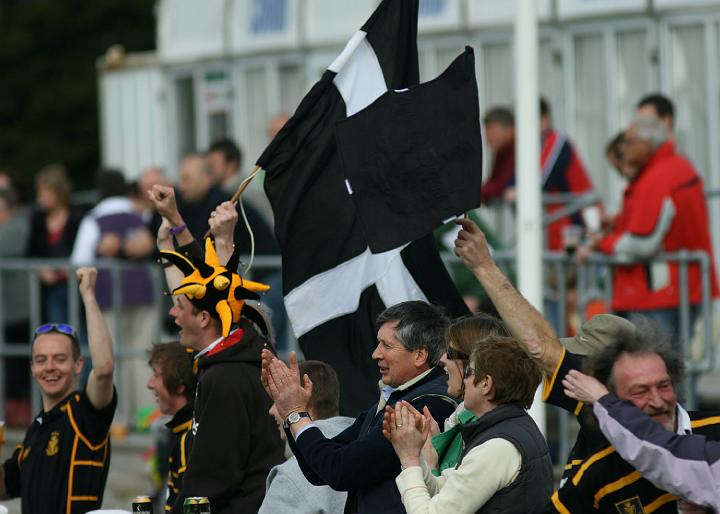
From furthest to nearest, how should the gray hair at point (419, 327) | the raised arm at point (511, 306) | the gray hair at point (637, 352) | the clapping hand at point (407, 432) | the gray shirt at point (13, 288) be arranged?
the gray shirt at point (13, 288)
the gray hair at point (419, 327)
the raised arm at point (511, 306)
the clapping hand at point (407, 432)
the gray hair at point (637, 352)

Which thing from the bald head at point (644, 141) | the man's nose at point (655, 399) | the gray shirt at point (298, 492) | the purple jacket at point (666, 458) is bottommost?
the gray shirt at point (298, 492)

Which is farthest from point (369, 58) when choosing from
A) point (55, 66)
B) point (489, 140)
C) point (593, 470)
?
point (55, 66)

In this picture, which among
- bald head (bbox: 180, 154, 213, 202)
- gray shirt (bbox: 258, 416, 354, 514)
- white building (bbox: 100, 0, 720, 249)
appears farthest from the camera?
white building (bbox: 100, 0, 720, 249)

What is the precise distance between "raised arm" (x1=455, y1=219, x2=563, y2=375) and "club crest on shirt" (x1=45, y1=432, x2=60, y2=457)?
96.1 inches

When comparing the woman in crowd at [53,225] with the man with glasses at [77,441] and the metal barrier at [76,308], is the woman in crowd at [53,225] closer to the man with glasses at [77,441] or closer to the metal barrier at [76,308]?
the metal barrier at [76,308]

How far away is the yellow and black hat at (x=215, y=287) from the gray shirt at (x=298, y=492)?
0.64 meters

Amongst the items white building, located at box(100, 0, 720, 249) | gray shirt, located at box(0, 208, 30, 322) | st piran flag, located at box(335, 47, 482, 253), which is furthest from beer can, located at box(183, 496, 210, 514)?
white building, located at box(100, 0, 720, 249)

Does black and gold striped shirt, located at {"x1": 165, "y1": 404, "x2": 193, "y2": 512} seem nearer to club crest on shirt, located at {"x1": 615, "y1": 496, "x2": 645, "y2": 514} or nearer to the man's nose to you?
club crest on shirt, located at {"x1": 615, "y1": 496, "x2": 645, "y2": 514}

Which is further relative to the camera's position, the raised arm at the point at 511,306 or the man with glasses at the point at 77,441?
the man with glasses at the point at 77,441

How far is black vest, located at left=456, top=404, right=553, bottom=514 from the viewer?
5.98 meters

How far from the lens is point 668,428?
555 cm

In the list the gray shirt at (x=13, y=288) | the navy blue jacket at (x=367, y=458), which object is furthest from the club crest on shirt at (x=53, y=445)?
the gray shirt at (x=13, y=288)

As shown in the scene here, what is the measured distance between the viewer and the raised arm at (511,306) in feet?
20.4

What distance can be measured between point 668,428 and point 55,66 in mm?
38233
